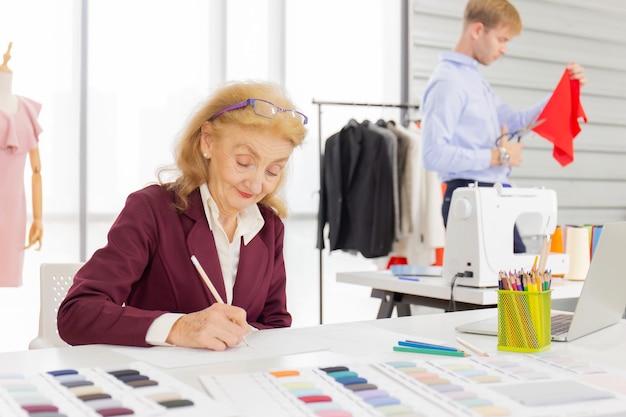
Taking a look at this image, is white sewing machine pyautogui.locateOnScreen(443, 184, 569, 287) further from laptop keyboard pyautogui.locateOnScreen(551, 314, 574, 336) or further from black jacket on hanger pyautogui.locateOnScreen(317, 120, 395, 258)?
black jacket on hanger pyautogui.locateOnScreen(317, 120, 395, 258)

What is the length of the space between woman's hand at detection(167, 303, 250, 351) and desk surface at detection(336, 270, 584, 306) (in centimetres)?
119

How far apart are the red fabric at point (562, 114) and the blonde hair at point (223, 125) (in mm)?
2094

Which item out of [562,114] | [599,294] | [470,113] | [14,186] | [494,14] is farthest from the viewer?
[14,186]

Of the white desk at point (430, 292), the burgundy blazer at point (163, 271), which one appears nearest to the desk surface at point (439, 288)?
the white desk at point (430, 292)

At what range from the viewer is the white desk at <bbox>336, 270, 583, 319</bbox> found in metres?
2.46

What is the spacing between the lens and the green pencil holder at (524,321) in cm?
143

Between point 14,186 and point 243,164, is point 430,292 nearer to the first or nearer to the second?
point 243,164

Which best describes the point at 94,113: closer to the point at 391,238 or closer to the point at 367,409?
the point at 391,238

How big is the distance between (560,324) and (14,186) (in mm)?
2877

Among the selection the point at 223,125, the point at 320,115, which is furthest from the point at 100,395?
the point at 320,115

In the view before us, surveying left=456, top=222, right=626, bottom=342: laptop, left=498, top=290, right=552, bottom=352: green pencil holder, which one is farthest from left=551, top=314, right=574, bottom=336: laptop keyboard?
left=498, top=290, right=552, bottom=352: green pencil holder

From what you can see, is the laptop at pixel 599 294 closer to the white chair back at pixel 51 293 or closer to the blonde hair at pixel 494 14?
the white chair back at pixel 51 293

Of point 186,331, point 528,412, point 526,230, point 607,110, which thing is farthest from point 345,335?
point 607,110

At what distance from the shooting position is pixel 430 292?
8.45ft
